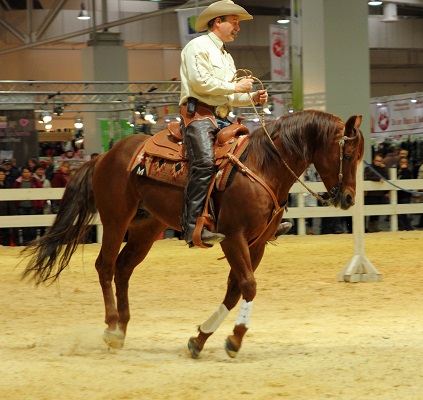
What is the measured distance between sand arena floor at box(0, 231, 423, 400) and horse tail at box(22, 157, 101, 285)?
0.63 m

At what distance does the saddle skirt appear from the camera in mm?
6059

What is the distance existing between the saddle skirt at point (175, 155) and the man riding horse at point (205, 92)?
3.3 inches

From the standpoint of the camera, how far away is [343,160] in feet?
19.4

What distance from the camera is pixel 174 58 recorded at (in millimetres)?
35750

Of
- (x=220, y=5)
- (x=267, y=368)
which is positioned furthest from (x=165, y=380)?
(x=220, y=5)

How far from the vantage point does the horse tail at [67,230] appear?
703 cm

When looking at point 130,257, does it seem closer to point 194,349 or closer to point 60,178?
point 194,349

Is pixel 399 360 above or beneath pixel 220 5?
beneath

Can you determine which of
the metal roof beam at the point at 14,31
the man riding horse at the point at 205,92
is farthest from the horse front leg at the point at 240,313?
the metal roof beam at the point at 14,31

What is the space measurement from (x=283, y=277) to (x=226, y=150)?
4791 millimetres

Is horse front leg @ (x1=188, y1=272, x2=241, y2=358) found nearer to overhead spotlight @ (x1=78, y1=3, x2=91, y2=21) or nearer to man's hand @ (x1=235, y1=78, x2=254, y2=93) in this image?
man's hand @ (x1=235, y1=78, x2=254, y2=93)

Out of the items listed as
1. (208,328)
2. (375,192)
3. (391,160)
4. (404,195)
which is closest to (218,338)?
(208,328)

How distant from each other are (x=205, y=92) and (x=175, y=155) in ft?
2.05

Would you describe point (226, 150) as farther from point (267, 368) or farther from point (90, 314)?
point (90, 314)
